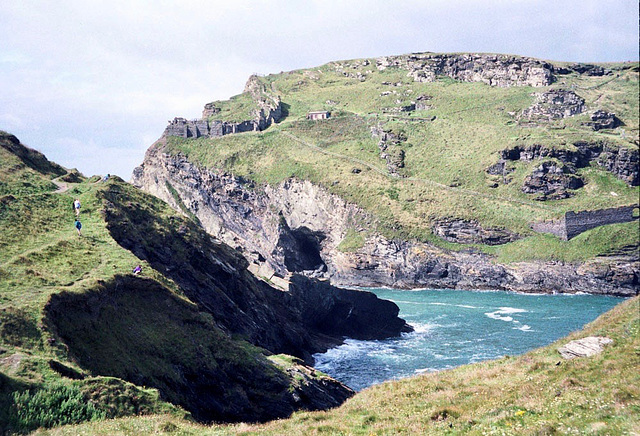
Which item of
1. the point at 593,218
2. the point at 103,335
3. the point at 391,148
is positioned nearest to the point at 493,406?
the point at 103,335

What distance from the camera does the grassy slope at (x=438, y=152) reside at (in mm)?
116225

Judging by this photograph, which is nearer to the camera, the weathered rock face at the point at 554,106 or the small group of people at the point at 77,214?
the small group of people at the point at 77,214

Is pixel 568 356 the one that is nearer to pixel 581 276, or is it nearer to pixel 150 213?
pixel 150 213

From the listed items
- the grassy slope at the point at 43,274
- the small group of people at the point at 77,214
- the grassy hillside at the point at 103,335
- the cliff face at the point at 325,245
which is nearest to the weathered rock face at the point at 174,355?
the grassy hillside at the point at 103,335

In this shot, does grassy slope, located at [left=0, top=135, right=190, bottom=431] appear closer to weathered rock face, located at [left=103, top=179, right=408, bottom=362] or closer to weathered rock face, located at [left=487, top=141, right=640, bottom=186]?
weathered rock face, located at [left=103, top=179, right=408, bottom=362]

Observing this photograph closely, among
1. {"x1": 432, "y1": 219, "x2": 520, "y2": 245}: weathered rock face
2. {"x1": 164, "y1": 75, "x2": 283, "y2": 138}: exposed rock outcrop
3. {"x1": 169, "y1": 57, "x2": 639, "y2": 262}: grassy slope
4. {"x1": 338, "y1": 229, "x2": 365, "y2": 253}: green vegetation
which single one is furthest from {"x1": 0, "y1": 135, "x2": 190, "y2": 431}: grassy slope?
{"x1": 164, "y1": 75, "x2": 283, "y2": 138}: exposed rock outcrop

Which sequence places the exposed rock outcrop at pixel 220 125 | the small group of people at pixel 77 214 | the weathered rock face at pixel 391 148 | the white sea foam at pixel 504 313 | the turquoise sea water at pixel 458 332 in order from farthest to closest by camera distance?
1. the exposed rock outcrop at pixel 220 125
2. the weathered rock face at pixel 391 148
3. the white sea foam at pixel 504 313
4. the turquoise sea water at pixel 458 332
5. the small group of people at pixel 77 214

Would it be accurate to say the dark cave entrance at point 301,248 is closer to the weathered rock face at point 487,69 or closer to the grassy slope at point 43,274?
the grassy slope at point 43,274

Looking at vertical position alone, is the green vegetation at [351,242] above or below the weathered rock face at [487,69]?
below

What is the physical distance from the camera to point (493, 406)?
17.1 m

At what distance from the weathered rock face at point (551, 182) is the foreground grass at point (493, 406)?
10396 cm

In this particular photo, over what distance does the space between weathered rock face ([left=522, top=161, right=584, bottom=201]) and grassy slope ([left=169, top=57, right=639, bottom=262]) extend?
7.03ft

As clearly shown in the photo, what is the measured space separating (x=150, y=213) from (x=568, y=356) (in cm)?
3406

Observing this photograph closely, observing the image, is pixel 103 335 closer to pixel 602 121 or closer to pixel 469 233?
pixel 469 233
